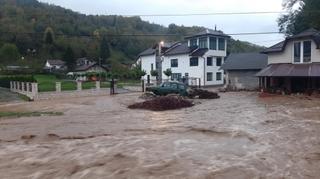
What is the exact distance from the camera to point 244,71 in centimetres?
5128

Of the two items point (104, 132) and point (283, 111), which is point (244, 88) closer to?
point (283, 111)

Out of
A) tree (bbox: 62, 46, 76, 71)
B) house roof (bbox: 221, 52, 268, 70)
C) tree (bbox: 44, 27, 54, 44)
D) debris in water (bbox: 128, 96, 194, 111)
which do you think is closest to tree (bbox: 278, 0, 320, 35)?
house roof (bbox: 221, 52, 268, 70)

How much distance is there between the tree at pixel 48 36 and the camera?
332 feet

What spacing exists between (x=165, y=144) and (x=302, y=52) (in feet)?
97.0

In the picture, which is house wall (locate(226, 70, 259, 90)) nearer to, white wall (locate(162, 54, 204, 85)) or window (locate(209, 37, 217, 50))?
white wall (locate(162, 54, 204, 85))

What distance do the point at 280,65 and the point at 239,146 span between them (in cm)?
2972

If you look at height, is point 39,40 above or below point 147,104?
above

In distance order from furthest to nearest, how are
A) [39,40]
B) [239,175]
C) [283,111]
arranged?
[39,40], [283,111], [239,175]

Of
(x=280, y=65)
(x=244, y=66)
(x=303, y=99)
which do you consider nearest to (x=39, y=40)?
(x=244, y=66)

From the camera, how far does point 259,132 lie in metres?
19.4

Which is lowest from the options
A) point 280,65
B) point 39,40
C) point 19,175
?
point 19,175

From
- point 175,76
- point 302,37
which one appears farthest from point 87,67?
point 302,37

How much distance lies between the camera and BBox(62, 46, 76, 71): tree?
93.2 m

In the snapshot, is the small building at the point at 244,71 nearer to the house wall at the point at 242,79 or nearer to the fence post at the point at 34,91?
the house wall at the point at 242,79
